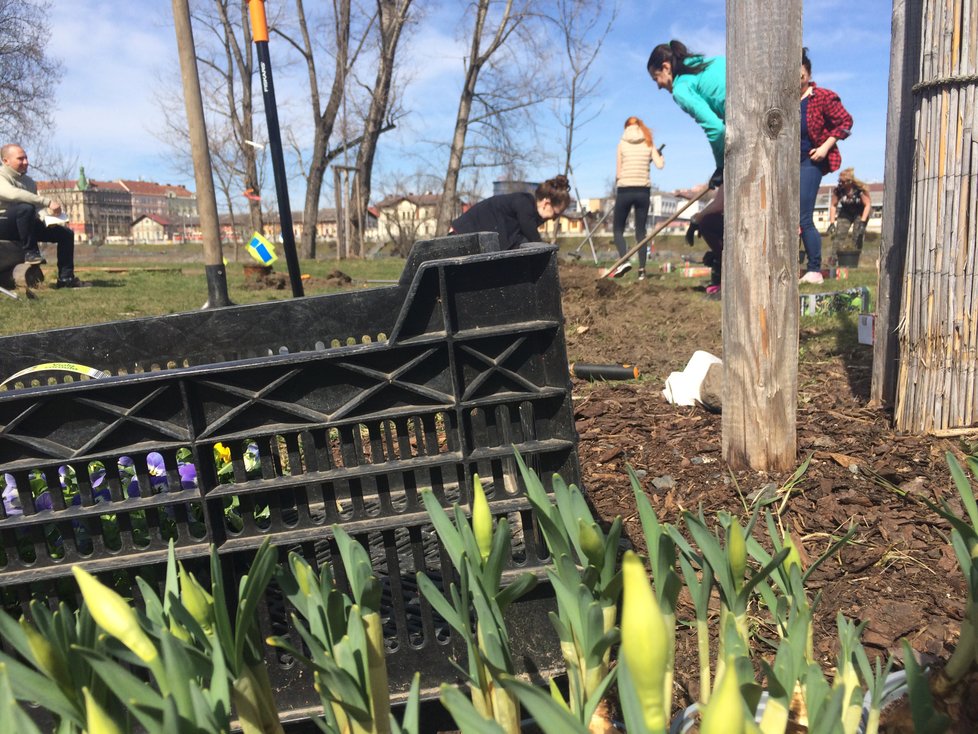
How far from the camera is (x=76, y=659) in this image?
2.62 ft

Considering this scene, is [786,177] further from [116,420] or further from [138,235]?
[138,235]

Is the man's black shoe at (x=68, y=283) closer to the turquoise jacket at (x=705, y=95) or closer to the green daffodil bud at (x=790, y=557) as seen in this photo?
the turquoise jacket at (x=705, y=95)

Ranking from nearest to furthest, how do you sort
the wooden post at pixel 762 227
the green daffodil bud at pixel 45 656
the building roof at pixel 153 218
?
the green daffodil bud at pixel 45 656, the wooden post at pixel 762 227, the building roof at pixel 153 218

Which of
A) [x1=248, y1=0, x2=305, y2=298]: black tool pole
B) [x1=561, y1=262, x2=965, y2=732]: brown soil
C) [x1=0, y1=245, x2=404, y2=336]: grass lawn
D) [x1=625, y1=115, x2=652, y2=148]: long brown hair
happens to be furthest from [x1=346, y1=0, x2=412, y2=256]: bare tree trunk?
[x1=561, y1=262, x2=965, y2=732]: brown soil

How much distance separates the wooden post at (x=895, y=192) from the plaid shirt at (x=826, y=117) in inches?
166

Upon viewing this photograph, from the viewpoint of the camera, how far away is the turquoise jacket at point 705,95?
6.54 meters

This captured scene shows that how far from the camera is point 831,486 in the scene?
232cm

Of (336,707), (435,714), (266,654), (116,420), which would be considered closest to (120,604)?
(336,707)

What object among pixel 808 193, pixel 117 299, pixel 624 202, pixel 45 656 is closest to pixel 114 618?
pixel 45 656

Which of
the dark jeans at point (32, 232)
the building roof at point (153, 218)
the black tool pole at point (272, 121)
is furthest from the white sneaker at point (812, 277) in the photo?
the building roof at point (153, 218)

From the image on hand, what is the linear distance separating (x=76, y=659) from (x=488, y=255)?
0.77m

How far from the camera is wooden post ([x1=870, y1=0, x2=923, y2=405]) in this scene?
2.87m

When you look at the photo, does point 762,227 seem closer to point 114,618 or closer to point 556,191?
point 114,618

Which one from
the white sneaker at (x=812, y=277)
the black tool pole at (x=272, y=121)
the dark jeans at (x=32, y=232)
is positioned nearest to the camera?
the black tool pole at (x=272, y=121)
